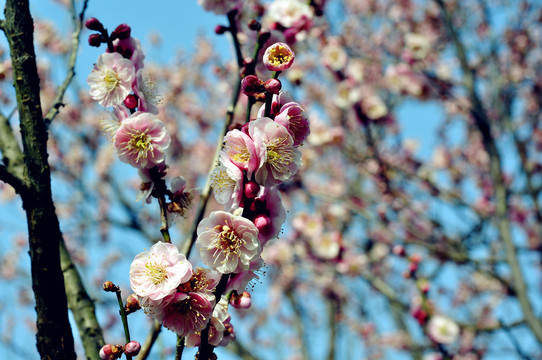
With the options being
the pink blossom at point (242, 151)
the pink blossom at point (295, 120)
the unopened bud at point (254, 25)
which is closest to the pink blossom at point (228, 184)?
the pink blossom at point (242, 151)

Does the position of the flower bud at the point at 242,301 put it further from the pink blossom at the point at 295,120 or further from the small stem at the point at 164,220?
the pink blossom at the point at 295,120

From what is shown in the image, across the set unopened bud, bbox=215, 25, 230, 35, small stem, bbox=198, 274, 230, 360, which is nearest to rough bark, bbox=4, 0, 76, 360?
small stem, bbox=198, 274, 230, 360

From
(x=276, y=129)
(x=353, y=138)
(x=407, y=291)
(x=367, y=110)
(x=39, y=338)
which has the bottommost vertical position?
(x=39, y=338)

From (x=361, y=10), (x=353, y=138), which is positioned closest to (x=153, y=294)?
(x=353, y=138)

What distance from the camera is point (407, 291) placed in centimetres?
682

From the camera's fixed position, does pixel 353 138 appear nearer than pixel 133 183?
Yes

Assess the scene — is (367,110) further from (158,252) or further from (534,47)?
(158,252)

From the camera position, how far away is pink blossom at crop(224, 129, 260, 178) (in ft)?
3.43

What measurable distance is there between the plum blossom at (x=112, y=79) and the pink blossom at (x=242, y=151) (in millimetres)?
440

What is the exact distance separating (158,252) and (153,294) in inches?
4.5

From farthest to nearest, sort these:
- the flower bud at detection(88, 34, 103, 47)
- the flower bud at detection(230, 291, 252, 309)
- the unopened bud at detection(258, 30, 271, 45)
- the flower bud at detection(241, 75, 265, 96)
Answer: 1. the unopened bud at detection(258, 30, 271, 45)
2. the flower bud at detection(88, 34, 103, 47)
3. the flower bud at detection(230, 291, 252, 309)
4. the flower bud at detection(241, 75, 265, 96)

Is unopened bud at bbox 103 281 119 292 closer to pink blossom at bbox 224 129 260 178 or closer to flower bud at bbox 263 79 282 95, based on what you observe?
pink blossom at bbox 224 129 260 178

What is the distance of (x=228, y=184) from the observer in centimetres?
114

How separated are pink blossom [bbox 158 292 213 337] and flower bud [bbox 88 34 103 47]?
2.72ft
